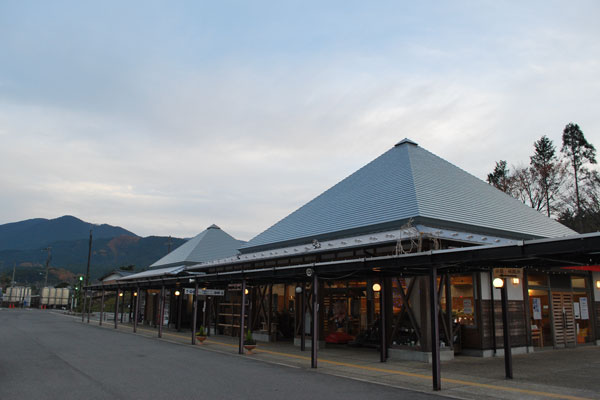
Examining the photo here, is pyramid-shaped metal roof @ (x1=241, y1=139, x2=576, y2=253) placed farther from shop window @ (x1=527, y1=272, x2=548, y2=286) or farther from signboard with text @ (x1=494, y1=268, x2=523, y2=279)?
signboard with text @ (x1=494, y1=268, x2=523, y2=279)

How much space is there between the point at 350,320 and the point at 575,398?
42.0 feet

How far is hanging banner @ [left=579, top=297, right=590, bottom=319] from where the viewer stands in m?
20.7

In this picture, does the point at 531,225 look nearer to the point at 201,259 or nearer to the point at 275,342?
the point at 275,342

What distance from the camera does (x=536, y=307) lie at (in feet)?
61.2

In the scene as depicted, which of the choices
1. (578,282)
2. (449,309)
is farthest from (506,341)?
(578,282)

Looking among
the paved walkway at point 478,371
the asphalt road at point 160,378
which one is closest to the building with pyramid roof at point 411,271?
the paved walkway at point 478,371

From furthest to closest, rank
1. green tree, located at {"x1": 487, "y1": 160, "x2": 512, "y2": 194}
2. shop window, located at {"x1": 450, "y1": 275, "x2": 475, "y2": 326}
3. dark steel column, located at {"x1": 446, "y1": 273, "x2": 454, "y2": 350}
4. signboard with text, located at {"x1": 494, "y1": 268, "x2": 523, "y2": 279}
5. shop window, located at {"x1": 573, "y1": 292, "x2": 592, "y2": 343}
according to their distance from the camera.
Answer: green tree, located at {"x1": 487, "y1": 160, "x2": 512, "y2": 194} < shop window, located at {"x1": 573, "y1": 292, "x2": 592, "y2": 343} < shop window, located at {"x1": 450, "y1": 275, "x2": 475, "y2": 326} < dark steel column, located at {"x1": 446, "y1": 273, "x2": 454, "y2": 350} < signboard with text, located at {"x1": 494, "y1": 268, "x2": 523, "y2": 279}

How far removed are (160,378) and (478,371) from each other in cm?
872

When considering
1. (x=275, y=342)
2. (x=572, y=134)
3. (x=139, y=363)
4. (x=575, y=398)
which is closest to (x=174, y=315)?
(x=275, y=342)

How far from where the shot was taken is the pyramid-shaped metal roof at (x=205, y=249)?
37.2 metres

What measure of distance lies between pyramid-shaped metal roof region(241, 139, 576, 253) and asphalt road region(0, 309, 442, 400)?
7515 millimetres

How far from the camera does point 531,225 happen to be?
2097 cm

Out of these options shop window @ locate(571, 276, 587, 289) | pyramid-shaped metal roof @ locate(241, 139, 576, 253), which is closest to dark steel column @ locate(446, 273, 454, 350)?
pyramid-shaped metal roof @ locate(241, 139, 576, 253)

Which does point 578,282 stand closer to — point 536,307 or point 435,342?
point 536,307
